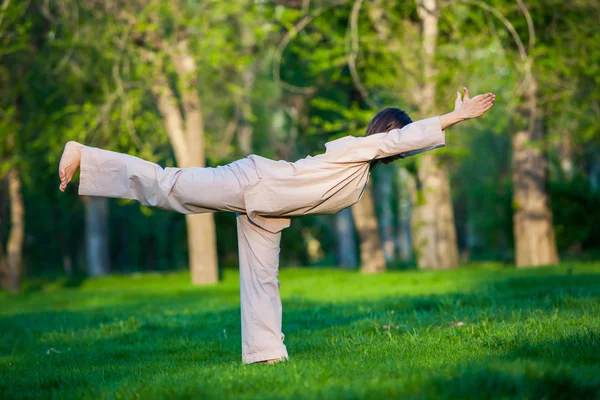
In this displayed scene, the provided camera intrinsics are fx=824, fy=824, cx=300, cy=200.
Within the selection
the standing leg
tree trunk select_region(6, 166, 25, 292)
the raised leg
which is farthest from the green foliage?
the raised leg

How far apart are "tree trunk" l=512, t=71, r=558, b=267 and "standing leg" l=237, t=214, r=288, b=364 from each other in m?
15.1

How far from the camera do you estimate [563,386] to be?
4.16m

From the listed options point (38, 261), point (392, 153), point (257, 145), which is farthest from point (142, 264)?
point (392, 153)

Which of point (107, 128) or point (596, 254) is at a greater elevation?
point (107, 128)

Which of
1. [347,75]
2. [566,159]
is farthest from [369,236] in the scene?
[566,159]

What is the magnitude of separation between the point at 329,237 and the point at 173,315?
4288 centimetres

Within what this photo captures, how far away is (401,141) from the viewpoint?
5.48 meters

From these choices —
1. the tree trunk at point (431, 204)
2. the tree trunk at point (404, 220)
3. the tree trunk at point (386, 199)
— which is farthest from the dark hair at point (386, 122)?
the tree trunk at point (404, 220)

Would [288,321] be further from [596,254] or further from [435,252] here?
[596,254]

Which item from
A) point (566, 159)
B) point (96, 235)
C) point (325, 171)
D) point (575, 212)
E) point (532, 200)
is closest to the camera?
point (325, 171)

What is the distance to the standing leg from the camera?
5602 mm

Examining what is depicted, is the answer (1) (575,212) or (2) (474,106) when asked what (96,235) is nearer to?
(1) (575,212)

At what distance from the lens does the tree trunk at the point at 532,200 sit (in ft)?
65.0

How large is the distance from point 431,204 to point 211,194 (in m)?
14.9
